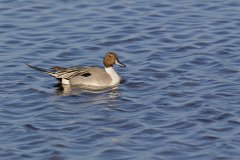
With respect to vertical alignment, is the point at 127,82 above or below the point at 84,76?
below

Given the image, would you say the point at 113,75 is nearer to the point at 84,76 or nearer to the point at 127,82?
the point at 127,82

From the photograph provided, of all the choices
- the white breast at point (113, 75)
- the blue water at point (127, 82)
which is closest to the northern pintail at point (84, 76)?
the white breast at point (113, 75)

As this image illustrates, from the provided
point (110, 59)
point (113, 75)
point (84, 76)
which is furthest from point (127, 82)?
point (84, 76)

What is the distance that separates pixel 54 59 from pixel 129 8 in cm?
416

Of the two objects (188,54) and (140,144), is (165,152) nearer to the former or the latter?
(140,144)

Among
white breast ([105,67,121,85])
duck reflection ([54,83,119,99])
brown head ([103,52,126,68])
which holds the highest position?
brown head ([103,52,126,68])

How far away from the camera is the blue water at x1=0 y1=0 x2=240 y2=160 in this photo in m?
14.3

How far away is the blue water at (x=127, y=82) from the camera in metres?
14.3

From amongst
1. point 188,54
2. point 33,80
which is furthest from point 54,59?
point 188,54

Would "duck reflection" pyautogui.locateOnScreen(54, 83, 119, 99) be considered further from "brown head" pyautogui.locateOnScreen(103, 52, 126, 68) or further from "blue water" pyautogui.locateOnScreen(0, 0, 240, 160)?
"brown head" pyautogui.locateOnScreen(103, 52, 126, 68)

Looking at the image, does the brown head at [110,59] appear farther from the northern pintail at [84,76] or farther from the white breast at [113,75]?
the northern pintail at [84,76]

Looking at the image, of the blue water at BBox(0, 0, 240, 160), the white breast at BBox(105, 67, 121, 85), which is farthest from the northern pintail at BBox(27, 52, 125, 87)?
the blue water at BBox(0, 0, 240, 160)

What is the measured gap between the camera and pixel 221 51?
772 inches

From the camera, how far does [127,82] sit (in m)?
18.1
